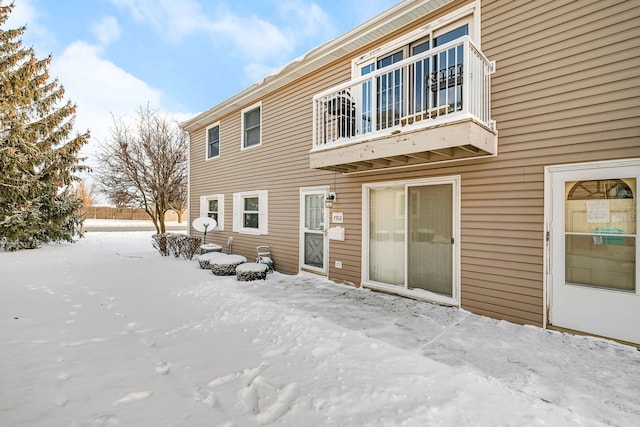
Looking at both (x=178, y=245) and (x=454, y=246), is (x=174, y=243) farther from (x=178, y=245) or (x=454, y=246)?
(x=454, y=246)

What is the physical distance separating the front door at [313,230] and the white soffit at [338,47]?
2865mm

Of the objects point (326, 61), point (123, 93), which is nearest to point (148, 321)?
point (326, 61)

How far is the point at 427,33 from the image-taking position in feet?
16.9

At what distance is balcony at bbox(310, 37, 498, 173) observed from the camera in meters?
3.90

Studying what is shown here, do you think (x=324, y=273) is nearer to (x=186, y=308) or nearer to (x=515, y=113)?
(x=186, y=308)

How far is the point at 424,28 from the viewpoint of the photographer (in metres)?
5.13

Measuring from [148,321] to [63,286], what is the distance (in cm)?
340

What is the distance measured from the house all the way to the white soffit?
0.11 feet

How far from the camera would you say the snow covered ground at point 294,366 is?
2242 mm

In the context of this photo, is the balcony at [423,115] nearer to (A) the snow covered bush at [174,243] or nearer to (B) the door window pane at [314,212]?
(B) the door window pane at [314,212]

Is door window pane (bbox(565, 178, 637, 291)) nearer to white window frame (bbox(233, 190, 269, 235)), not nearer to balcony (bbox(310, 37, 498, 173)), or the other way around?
balcony (bbox(310, 37, 498, 173))

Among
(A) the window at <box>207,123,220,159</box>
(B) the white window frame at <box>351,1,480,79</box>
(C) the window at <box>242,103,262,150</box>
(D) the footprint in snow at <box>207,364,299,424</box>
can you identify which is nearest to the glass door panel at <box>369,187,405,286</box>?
(B) the white window frame at <box>351,1,480,79</box>

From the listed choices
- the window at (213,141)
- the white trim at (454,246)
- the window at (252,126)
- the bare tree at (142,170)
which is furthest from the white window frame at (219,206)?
the white trim at (454,246)

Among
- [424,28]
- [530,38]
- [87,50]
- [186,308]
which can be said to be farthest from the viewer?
[87,50]
